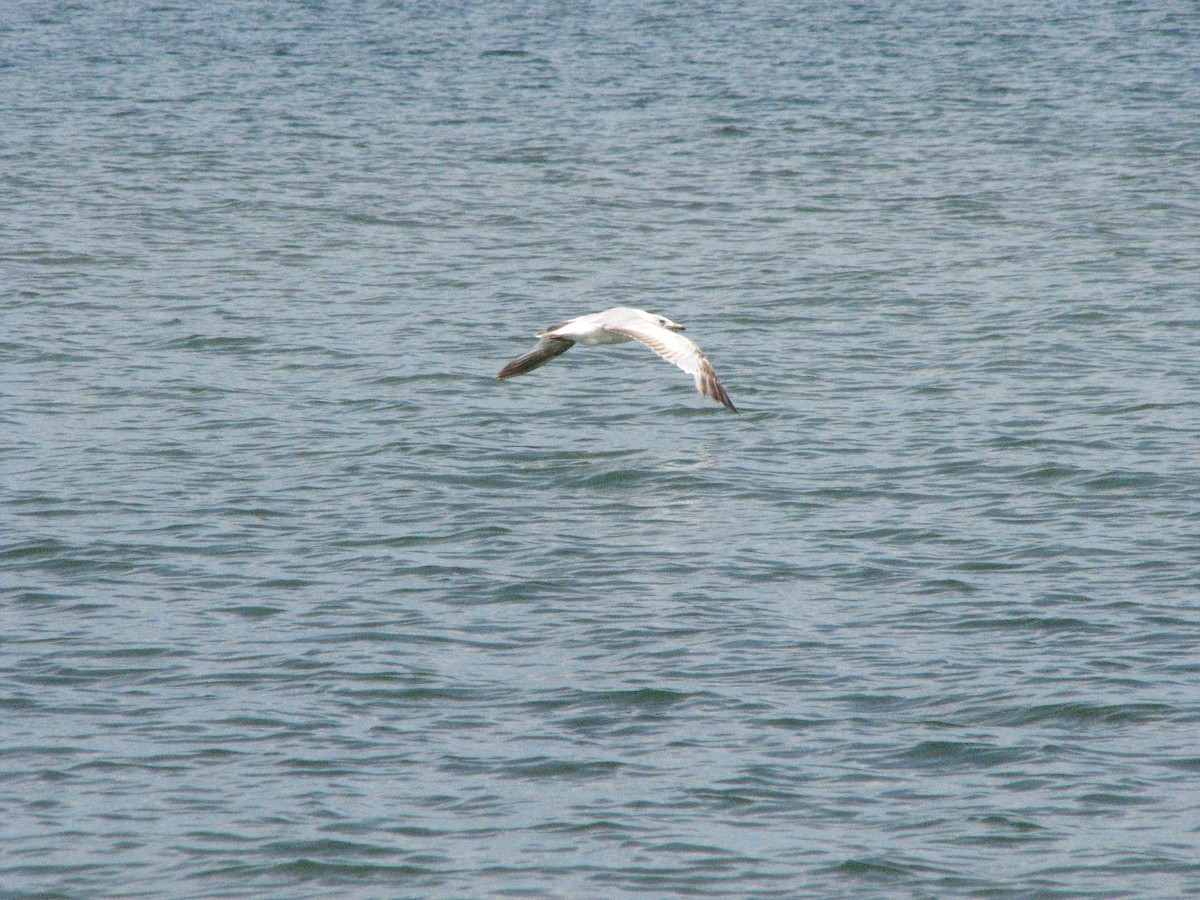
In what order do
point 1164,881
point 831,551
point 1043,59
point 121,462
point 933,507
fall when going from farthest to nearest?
point 1043,59, point 121,462, point 933,507, point 831,551, point 1164,881

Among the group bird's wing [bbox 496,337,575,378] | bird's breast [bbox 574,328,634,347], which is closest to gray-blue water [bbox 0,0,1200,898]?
bird's wing [bbox 496,337,575,378]

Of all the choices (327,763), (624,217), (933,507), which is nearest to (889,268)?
(624,217)

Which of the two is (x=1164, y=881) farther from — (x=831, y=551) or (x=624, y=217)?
(x=624, y=217)

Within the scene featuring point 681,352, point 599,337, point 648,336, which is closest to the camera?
point 681,352

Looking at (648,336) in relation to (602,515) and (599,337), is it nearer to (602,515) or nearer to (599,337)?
(599,337)

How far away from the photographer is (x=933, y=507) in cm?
1380

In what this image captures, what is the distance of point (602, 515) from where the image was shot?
546 inches

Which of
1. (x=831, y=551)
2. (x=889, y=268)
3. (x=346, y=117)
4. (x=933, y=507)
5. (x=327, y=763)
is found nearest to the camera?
(x=327, y=763)

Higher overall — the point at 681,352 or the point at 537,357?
the point at 681,352

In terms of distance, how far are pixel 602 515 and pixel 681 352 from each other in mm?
1410

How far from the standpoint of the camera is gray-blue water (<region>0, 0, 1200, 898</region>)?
905 cm

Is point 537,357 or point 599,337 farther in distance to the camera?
point 537,357

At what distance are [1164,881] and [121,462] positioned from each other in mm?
9569

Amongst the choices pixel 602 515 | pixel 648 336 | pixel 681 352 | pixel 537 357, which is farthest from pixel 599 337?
pixel 602 515
